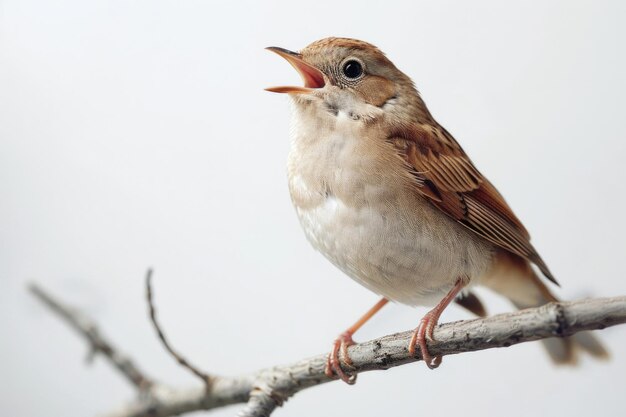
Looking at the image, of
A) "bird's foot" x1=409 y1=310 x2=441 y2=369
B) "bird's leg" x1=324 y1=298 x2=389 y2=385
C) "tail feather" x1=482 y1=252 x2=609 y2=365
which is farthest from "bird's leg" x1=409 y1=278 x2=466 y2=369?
"tail feather" x1=482 y1=252 x2=609 y2=365

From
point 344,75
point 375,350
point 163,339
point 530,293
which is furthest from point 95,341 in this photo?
point 530,293

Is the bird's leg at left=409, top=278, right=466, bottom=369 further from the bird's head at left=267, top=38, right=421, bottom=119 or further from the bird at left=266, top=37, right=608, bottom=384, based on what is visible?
the bird's head at left=267, top=38, right=421, bottom=119

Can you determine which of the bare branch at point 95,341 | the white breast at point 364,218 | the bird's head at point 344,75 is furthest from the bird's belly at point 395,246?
the bare branch at point 95,341

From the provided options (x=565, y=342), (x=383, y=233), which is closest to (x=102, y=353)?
(x=383, y=233)

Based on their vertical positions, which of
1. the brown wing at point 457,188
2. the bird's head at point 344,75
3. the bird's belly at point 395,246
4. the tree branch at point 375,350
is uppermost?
the bird's head at point 344,75

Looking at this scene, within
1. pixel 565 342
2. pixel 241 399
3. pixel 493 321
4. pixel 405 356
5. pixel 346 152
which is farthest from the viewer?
pixel 565 342

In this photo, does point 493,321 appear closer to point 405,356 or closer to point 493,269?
point 405,356

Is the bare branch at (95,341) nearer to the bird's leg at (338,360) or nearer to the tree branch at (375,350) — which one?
the tree branch at (375,350)
